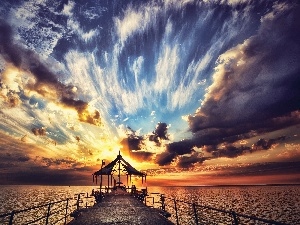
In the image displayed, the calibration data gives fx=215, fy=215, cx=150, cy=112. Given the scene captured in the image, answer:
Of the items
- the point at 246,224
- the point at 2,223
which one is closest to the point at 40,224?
the point at 2,223

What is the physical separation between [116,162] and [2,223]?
870 inches

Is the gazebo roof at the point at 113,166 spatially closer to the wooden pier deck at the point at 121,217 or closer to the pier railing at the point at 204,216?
the pier railing at the point at 204,216

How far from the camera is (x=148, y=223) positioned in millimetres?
8461

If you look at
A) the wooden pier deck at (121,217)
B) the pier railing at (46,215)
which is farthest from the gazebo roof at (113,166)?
the wooden pier deck at (121,217)

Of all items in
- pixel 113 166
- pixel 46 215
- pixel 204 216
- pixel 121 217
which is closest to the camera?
pixel 121 217

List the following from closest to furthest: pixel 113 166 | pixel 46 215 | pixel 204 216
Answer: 1. pixel 46 215
2. pixel 113 166
3. pixel 204 216

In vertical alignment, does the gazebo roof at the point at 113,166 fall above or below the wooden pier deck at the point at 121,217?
above

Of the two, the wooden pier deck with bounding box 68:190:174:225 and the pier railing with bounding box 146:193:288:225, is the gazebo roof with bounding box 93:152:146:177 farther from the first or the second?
the wooden pier deck with bounding box 68:190:174:225

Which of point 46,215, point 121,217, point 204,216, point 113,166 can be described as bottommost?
point 204,216

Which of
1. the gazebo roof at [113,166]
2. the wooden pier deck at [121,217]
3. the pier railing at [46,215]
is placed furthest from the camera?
the gazebo roof at [113,166]

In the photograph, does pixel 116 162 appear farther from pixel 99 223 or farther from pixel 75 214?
pixel 99 223

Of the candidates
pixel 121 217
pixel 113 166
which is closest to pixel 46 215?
pixel 121 217

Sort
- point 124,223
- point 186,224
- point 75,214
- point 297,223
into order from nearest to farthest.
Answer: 1. point 124,223
2. point 75,214
3. point 186,224
4. point 297,223

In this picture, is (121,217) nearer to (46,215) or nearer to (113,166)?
(46,215)
